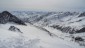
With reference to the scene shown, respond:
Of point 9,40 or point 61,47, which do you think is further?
point 61,47

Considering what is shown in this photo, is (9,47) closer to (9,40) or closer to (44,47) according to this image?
(9,40)

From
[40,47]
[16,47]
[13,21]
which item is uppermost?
[16,47]

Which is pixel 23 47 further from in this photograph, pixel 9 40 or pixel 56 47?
pixel 56 47

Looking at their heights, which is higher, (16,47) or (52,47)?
(16,47)

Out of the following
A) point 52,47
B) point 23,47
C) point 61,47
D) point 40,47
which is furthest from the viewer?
point 61,47

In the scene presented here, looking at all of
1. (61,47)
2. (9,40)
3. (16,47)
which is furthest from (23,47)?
(61,47)

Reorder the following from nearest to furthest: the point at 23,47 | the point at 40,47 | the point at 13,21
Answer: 1. the point at 23,47
2. the point at 40,47
3. the point at 13,21

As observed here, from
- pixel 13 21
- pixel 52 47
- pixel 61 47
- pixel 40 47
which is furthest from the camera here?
pixel 13 21

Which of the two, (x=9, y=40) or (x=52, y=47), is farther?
(x=52, y=47)

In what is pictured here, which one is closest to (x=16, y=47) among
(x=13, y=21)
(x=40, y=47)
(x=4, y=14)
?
(x=40, y=47)
